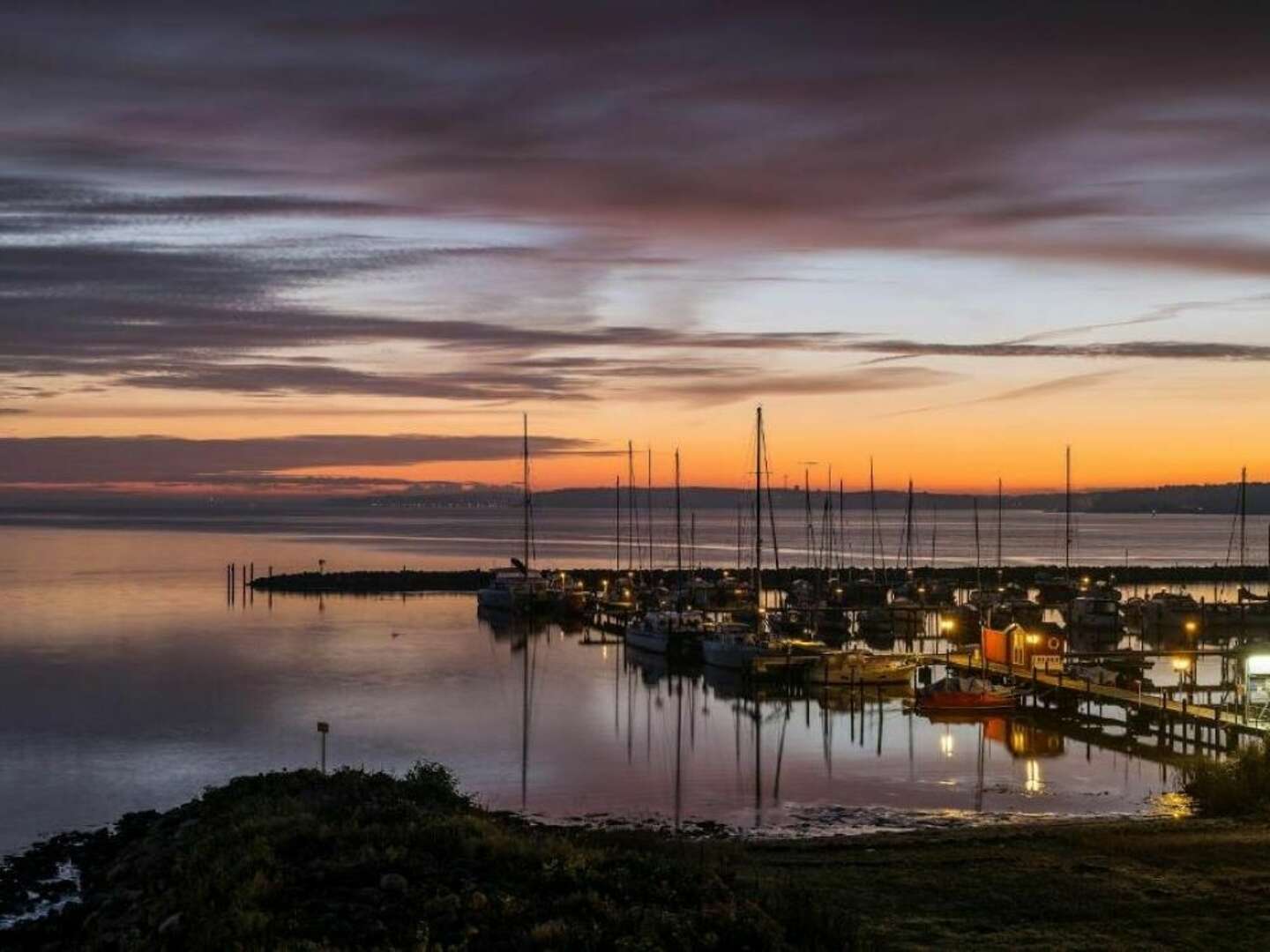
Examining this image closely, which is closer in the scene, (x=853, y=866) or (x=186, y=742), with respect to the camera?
(x=853, y=866)

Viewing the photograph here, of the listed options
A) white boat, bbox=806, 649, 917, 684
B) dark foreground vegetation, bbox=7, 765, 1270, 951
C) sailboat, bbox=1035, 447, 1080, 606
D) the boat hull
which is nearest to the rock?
dark foreground vegetation, bbox=7, 765, 1270, 951

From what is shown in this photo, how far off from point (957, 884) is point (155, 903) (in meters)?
11.1

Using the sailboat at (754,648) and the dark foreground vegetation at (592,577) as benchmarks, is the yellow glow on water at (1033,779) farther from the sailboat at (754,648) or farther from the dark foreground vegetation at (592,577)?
the dark foreground vegetation at (592,577)

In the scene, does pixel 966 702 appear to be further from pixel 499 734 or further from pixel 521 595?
pixel 521 595

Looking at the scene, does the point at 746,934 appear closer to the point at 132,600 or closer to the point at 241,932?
the point at 241,932

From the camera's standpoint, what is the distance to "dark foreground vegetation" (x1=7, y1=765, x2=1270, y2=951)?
581 inches

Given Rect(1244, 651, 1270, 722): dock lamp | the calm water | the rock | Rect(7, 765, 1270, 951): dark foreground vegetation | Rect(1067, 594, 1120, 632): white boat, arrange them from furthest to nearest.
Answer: Rect(1067, 594, 1120, 632): white boat < Rect(1244, 651, 1270, 722): dock lamp < the calm water < the rock < Rect(7, 765, 1270, 951): dark foreground vegetation

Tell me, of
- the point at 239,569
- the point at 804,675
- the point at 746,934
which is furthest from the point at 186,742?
the point at 239,569

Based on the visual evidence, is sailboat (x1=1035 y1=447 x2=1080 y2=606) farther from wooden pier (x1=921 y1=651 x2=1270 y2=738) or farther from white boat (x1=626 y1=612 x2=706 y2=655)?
wooden pier (x1=921 y1=651 x2=1270 y2=738)

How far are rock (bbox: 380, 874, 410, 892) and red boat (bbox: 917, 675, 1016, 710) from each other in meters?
31.7

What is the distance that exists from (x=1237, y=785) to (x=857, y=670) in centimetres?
2391

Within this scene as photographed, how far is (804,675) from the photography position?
51.4m

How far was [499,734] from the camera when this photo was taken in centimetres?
4344

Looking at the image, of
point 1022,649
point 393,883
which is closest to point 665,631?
point 1022,649
